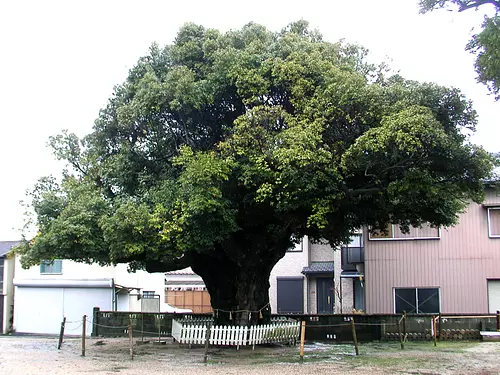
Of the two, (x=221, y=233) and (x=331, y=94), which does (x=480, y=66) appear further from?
(x=221, y=233)

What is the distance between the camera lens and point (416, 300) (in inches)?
1109

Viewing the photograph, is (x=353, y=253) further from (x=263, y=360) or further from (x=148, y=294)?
(x=263, y=360)

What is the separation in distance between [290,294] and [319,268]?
8.26 ft

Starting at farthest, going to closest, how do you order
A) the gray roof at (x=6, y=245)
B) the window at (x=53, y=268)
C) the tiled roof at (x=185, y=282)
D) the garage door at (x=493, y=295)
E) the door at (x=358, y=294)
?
the tiled roof at (x=185, y=282)
the gray roof at (x=6, y=245)
the window at (x=53, y=268)
the door at (x=358, y=294)
the garage door at (x=493, y=295)

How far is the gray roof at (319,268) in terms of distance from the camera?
35000 millimetres

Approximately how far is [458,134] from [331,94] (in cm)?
380

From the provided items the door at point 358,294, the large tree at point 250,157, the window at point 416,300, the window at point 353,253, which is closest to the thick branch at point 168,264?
the large tree at point 250,157

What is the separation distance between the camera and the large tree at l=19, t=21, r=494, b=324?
1566 cm

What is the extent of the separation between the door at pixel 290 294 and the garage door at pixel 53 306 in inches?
414

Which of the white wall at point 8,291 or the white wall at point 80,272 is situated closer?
the white wall at point 80,272

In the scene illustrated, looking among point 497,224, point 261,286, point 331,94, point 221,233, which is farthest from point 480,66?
point 497,224

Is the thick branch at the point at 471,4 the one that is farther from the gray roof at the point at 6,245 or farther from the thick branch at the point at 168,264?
the gray roof at the point at 6,245

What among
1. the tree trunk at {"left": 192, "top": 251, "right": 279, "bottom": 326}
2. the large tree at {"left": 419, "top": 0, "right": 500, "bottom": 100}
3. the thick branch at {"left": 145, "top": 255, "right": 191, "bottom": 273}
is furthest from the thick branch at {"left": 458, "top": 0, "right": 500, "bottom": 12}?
the thick branch at {"left": 145, "top": 255, "right": 191, "bottom": 273}

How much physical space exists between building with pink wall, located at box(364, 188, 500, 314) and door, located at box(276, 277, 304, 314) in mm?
7976
